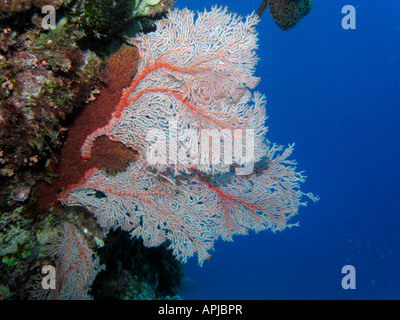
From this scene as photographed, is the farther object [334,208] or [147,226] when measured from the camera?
[334,208]

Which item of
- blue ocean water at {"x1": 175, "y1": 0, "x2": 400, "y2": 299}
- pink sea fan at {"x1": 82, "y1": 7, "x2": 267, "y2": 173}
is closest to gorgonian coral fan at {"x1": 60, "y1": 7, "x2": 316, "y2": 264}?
pink sea fan at {"x1": 82, "y1": 7, "x2": 267, "y2": 173}

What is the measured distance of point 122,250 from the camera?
16.1 ft

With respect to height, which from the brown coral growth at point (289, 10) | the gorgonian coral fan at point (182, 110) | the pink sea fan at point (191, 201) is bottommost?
the pink sea fan at point (191, 201)

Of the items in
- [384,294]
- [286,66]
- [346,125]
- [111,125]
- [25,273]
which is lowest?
[384,294]

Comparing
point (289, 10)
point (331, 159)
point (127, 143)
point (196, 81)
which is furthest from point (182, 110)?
point (331, 159)

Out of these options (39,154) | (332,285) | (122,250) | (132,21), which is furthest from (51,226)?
(332,285)

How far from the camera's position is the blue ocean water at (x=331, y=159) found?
50062 mm

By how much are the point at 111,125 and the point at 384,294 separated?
2620 inches

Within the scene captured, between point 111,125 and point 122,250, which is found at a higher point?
point 111,125

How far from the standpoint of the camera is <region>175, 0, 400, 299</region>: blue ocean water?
5006 centimetres

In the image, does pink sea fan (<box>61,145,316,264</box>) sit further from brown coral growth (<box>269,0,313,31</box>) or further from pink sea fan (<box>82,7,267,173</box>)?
brown coral growth (<box>269,0,313,31</box>)

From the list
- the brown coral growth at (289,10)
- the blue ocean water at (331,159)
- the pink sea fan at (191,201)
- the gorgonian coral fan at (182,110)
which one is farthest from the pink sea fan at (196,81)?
the blue ocean water at (331,159)

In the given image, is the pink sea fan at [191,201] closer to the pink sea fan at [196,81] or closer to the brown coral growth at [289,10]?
the pink sea fan at [196,81]
